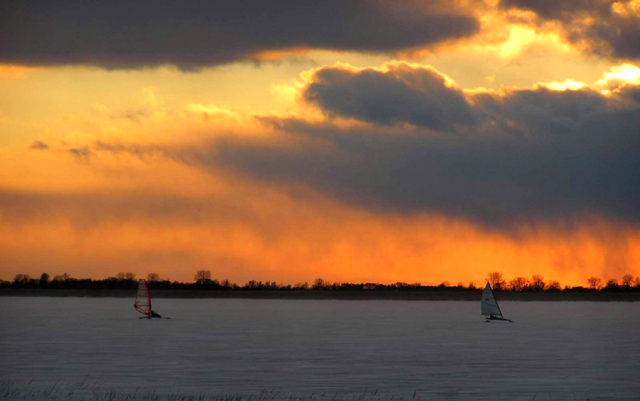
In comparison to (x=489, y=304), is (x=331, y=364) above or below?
below

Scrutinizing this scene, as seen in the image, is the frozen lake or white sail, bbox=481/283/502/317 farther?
white sail, bbox=481/283/502/317

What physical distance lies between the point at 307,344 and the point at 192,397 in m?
42.1

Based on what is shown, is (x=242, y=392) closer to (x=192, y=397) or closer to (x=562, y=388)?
(x=192, y=397)

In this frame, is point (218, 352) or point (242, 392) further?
point (218, 352)

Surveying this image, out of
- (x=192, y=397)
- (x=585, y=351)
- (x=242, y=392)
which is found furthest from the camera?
(x=585, y=351)

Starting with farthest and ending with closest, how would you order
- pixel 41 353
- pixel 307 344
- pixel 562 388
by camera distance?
1. pixel 307 344
2. pixel 41 353
3. pixel 562 388

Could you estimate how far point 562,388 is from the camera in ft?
156

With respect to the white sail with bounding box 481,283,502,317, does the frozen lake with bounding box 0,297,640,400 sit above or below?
below

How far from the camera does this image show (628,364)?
63062mm

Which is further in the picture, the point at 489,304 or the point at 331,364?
the point at 489,304

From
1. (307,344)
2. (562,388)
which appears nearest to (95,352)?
(307,344)

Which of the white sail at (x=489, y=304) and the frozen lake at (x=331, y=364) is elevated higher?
the white sail at (x=489, y=304)

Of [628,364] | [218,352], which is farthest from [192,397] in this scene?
[628,364]

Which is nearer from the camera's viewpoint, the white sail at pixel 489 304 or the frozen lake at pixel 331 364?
the frozen lake at pixel 331 364
